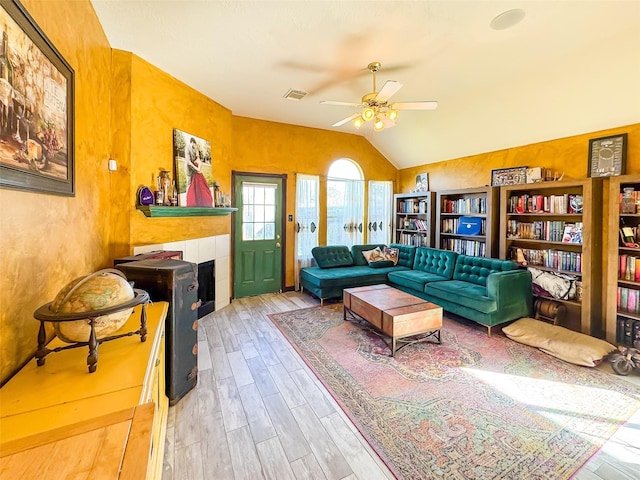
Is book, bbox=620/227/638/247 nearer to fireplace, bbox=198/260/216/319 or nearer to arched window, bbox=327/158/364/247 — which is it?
arched window, bbox=327/158/364/247

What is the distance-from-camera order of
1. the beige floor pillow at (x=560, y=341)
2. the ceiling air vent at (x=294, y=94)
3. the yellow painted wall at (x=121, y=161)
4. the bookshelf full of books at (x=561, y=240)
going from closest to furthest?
1. the yellow painted wall at (x=121, y=161)
2. the beige floor pillow at (x=560, y=341)
3. the bookshelf full of books at (x=561, y=240)
4. the ceiling air vent at (x=294, y=94)

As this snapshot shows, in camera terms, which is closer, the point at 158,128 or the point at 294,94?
the point at 158,128

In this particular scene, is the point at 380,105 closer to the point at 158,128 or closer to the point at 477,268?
the point at 158,128

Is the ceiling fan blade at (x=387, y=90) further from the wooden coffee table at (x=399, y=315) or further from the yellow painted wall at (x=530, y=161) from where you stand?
the yellow painted wall at (x=530, y=161)

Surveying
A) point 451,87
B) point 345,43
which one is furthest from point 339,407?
point 451,87

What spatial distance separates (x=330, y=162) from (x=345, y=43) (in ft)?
9.93

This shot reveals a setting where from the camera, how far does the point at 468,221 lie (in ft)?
15.8

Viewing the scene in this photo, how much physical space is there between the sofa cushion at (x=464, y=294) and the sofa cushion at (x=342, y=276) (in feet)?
3.06

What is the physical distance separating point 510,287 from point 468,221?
5.09 ft

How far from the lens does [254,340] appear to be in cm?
339

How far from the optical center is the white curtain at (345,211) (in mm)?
5852

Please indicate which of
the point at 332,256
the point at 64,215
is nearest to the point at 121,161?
the point at 64,215

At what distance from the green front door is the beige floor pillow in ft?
12.2

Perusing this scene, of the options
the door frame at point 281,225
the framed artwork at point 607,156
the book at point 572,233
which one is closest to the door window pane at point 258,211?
the door frame at point 281,225
